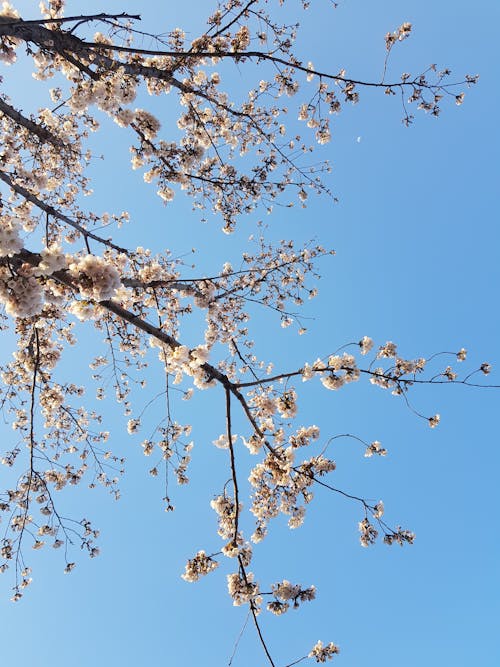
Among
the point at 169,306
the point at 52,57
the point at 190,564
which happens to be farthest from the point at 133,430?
the point at 52,57

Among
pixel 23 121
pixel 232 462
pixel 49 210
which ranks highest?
pixel 23 121

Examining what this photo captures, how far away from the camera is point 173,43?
654cm

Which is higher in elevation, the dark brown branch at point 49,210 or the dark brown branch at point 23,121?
the dark brown branch at point 23,121

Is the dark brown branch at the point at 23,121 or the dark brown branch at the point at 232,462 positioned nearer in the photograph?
the dark brown branch at the point at 232,462

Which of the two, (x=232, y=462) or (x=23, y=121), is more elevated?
(x=23, y=121)

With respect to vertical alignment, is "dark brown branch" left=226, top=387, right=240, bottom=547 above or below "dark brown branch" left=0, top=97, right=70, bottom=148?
below

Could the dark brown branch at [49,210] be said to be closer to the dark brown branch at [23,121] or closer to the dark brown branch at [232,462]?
the dark brown branch at [23,121]

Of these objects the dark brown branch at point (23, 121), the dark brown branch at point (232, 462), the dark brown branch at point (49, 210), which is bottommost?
the dark brown branch at point (232, 462)

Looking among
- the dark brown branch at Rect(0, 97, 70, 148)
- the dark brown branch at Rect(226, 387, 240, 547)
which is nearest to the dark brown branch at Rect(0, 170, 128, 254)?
the dark brown branch at Rect(0, 97, 70, 148)

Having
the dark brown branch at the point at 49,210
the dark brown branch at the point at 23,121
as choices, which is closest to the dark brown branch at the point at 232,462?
the dark brown branch at the point at 49,210

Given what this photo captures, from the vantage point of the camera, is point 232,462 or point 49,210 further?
point 49,210

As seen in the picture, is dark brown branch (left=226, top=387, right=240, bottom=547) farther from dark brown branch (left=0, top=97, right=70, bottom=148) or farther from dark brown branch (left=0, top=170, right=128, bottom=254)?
dark brown branch (left=0, top=97, right=70, bottom=148)

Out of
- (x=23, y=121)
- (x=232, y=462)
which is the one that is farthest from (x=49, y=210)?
(x=232, y=462)

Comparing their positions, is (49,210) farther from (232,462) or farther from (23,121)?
(232,462)
